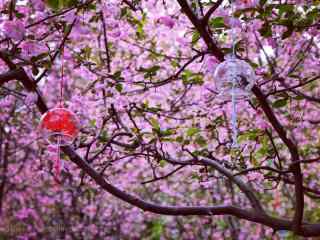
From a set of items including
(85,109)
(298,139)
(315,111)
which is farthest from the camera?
(298,139)

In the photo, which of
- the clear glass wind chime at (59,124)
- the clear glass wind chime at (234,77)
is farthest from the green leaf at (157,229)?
the clear glass wind chime at (234,77)

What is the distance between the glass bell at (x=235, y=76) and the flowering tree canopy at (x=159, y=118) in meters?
0.06

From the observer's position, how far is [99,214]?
674 cm

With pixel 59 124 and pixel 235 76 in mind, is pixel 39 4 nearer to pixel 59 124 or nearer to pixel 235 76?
pixel 59 124

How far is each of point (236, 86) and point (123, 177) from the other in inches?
181

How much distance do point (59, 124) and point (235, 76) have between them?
2.59 feet

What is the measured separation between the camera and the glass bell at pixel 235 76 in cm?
203

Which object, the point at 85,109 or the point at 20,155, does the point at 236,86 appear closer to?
the point at 85,109

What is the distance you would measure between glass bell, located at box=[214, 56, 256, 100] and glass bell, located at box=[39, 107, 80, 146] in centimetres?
67

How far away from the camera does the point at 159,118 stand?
3541 mm

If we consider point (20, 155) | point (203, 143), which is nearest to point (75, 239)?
point (20, 155)

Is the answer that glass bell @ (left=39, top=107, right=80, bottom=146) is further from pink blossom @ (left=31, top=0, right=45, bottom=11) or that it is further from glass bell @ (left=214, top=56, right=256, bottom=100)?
glass bell @ (left=214, top=56, right=256, bottom=100)

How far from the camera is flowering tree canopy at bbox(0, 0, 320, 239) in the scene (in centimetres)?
223

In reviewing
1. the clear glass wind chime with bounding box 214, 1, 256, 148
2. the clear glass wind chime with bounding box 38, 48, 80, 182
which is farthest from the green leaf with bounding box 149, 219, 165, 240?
the clear glass wind chime with bounding box 214, 1, 256, 148
